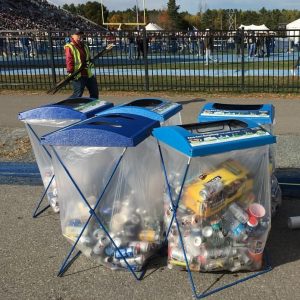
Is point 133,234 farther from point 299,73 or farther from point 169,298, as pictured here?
point 299,73

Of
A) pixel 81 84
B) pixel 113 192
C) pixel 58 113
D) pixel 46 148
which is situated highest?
pixel 58 113

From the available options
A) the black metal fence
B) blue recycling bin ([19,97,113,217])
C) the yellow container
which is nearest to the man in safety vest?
the black metal fence

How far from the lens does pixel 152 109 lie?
401cm

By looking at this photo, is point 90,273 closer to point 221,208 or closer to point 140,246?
point 140,246

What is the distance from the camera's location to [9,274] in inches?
137

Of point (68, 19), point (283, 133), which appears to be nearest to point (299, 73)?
point (283, 133)

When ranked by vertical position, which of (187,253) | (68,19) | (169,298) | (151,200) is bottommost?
(169,298)

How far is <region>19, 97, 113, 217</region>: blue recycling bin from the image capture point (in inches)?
163

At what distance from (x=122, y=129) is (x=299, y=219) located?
1.74m

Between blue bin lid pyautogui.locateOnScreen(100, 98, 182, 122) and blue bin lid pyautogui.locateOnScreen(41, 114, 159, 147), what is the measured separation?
1.33ft

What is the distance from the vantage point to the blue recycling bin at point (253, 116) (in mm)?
4012

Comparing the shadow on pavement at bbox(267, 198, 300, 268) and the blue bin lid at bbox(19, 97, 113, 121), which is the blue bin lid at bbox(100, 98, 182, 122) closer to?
the blue bin lid at bbox(19, 97, 113, 121)

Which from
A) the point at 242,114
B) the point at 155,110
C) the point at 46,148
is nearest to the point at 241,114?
the point at 242,114

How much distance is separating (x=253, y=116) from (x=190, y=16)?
103 metres
